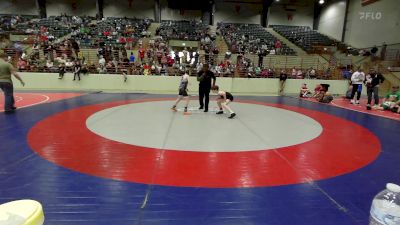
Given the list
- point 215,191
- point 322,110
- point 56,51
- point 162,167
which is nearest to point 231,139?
point 162,167

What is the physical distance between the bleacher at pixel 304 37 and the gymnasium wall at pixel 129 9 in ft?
47.8

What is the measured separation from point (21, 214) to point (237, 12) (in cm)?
3436

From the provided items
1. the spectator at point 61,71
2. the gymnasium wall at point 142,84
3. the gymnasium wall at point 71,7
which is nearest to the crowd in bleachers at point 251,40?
the gymnasium wall at point 142,84

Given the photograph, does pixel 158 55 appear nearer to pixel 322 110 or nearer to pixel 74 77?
pixel 74 77

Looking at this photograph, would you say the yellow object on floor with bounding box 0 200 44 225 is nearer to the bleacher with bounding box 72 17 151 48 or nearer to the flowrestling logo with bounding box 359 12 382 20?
the bleacher with bounding box 72 17 151 48

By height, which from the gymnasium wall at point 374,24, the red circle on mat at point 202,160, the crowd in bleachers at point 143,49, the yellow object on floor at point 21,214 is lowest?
the red circle on mat at point 202,160

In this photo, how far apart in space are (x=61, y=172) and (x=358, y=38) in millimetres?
28990

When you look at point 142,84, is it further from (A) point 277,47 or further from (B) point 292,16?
(B) point 292,16

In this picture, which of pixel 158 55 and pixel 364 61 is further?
pixel 364 61

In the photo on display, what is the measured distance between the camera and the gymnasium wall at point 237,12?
32562 mm

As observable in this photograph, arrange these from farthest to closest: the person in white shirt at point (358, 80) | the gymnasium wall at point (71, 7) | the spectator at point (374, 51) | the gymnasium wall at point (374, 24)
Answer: the gymnasium wall at point (71, 7)
the spectator at point (374, 51)
the gymnasium wall at point (374, 24)
the person in white shirt at point (358, 80)

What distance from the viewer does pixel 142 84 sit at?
1551cm

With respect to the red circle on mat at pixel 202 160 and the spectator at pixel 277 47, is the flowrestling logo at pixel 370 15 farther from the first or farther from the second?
the red circle on mat at pixel 202 160

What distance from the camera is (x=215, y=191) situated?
3445 millimetres
